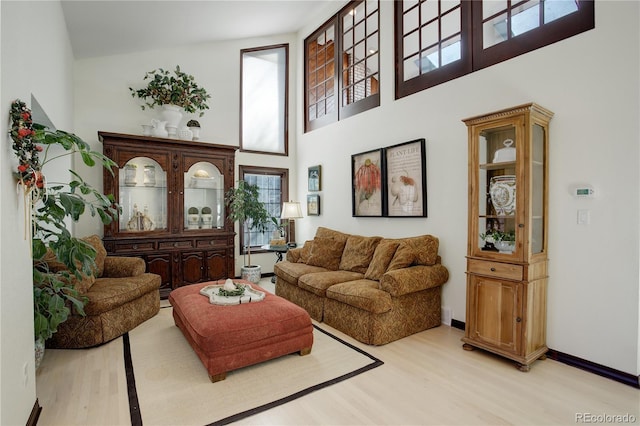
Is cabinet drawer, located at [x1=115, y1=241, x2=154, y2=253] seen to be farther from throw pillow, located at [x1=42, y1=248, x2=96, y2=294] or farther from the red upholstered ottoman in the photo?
the red upholstered ottoman

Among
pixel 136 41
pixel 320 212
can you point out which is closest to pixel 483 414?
pixel 320 212

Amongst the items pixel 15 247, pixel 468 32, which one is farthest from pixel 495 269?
pixel 15 247

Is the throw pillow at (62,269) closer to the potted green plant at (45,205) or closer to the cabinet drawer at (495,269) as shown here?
the potted green plant at (45,205)

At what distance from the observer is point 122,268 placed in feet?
12.6

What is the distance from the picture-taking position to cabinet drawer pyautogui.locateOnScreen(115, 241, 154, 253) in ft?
14.4

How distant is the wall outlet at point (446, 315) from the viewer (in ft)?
11.9

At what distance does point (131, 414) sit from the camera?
6.79 ft

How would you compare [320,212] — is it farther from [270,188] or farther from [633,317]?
[633,317]

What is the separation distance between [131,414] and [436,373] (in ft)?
6.96

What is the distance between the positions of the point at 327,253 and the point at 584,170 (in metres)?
2.86

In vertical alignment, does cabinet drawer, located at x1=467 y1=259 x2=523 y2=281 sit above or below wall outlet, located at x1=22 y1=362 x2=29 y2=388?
above

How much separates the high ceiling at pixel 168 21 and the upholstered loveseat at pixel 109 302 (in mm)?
2472

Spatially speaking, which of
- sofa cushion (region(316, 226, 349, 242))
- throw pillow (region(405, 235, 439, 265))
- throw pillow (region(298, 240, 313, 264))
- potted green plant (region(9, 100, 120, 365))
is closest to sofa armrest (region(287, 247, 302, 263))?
throw pillow (region(298, 240, 313, 264))

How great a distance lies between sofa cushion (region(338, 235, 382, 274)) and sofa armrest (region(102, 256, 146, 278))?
242 cm
